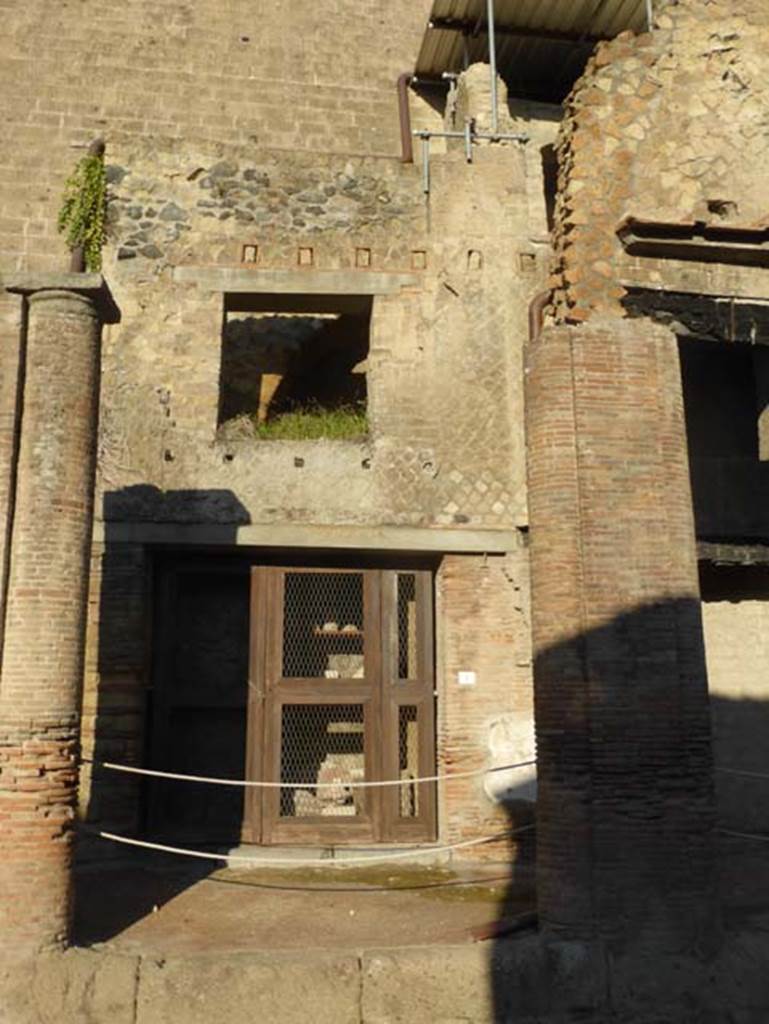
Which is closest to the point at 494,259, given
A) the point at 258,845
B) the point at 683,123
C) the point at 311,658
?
the point at 683,123

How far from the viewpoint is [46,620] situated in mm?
5258

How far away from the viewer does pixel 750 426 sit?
34.7 ft

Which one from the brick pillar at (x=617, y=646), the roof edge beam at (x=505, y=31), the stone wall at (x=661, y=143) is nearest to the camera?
the brick pillar at (x=617, y=646)

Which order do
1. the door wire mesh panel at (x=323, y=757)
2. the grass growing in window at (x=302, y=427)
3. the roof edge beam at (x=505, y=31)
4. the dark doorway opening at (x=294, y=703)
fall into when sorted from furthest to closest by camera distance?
1. the roof edge beam at (x=505, y=31)
2. the grass growing in window at (x=302, y=427)
3. the door wire mesh panel at (x=323, y=757)
4. the dark doorway opening at (x=294, y=703)

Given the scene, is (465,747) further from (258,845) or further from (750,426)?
(750,426)

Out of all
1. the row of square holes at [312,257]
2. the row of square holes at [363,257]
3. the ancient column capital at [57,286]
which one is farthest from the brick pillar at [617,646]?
the row of square holes at [312,257]

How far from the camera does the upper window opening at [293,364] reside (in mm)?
10758

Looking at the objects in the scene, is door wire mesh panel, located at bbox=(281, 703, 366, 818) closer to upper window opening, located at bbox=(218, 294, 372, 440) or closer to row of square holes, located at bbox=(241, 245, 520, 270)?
upper window opening, located at bbox=(218, 294, 372, 440)

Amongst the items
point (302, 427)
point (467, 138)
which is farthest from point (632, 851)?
point (467, 138)

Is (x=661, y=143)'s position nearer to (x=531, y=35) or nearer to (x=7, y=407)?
(x=531, y=35)

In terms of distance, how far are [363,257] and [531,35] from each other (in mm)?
4175

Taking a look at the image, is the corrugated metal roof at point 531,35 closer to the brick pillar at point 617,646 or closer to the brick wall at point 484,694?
A: the brick pillar at point 617,646

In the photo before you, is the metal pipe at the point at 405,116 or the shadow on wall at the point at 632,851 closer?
the shadow on wall at the point at 632,851

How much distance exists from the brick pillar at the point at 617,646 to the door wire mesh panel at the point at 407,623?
11.2 ft
